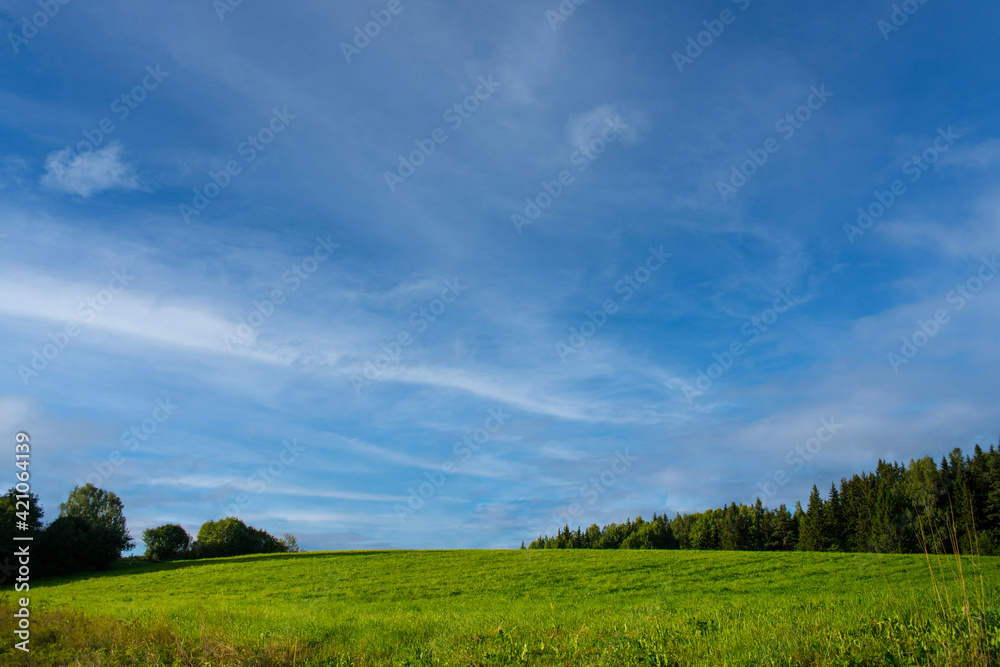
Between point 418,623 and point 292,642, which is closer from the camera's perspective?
point 292,642

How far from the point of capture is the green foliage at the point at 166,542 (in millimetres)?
80850

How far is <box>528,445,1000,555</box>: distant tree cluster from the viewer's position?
237 ft

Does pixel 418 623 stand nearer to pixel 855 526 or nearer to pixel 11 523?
pixel 11 523

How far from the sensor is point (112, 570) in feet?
192

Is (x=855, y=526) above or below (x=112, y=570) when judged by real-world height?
above

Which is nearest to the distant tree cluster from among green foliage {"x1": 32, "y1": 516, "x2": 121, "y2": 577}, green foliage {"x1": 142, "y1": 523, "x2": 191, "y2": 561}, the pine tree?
the pine tree

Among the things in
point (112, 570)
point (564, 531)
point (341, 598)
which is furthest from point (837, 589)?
point (564, 531)

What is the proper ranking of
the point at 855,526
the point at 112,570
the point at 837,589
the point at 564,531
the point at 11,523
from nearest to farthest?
the point at 837,589
the point at 11,523
the point at 112,570
the point at 855,526
the point at 564,531

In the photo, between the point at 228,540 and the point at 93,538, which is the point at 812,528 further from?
the point at 93,538

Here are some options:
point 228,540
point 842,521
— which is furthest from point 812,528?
point 228,540

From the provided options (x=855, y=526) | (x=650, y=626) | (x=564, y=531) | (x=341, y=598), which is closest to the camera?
(x=650, y=626)

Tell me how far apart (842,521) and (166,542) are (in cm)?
10739

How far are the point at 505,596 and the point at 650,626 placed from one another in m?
18.8

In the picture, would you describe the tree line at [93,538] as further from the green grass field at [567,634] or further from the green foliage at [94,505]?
the green grass field at [567,634]
